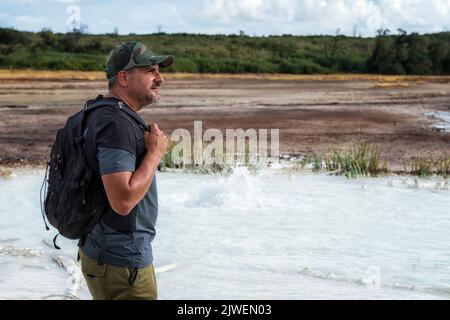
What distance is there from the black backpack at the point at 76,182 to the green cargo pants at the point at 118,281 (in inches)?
5.7

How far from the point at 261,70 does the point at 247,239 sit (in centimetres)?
3465

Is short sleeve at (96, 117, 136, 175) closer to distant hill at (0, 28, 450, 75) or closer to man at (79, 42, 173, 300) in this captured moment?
man at (79, 42, 173, 300)

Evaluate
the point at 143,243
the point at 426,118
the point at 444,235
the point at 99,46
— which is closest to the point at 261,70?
the point at 99,46

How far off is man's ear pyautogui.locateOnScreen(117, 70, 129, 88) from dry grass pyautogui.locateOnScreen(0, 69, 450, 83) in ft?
90.0

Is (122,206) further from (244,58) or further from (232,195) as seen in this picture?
(244,58)

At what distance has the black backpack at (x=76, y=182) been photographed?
2.84 m

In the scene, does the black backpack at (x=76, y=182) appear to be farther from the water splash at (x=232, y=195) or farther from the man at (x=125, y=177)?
the water splash at (x=232, y=195)

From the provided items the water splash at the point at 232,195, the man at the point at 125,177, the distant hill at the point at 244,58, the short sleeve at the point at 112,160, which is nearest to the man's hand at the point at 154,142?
the man at the point at 125,177

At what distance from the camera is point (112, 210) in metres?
2.88

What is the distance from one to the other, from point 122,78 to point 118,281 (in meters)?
0.73

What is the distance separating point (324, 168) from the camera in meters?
10.2

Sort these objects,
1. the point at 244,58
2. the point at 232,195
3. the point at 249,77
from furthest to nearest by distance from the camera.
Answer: the point at 244,58 < the point at 249,77 < the point at 232,195

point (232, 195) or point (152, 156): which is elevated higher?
point (152, 156)

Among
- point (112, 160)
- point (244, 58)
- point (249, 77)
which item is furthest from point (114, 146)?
point (244, 58)
